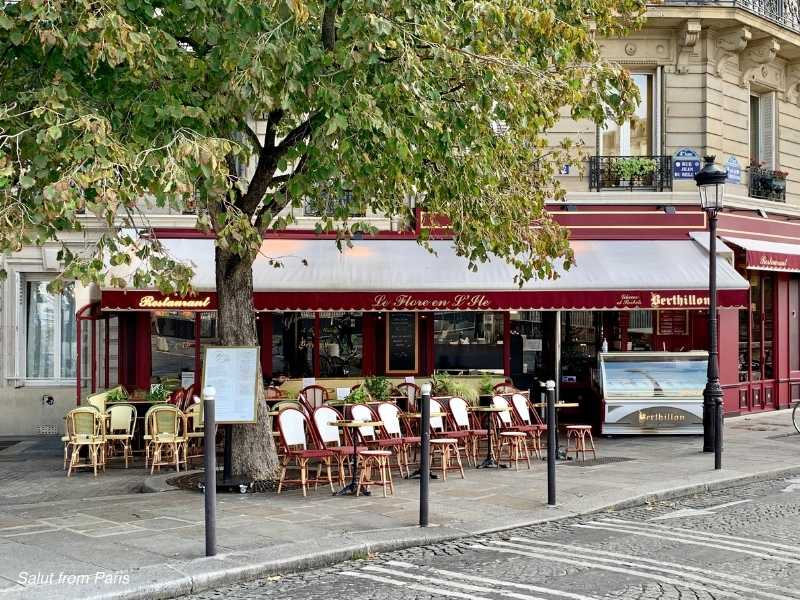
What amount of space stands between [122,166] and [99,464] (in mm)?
6556

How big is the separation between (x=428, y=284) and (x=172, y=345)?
5.11 m

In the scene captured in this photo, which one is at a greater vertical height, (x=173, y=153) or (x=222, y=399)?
(x=173, y=153)

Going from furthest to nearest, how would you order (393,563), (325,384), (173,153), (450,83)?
(325,384), (450,83), (173,153), (393,563)

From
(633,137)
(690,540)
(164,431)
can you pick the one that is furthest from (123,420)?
(633,137)

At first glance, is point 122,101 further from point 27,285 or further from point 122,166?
point 27,285

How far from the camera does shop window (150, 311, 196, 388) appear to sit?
17828mm

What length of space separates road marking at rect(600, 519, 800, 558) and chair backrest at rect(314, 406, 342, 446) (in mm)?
3547

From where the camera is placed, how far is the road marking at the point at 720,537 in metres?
8.46

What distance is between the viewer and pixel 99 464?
544 inches

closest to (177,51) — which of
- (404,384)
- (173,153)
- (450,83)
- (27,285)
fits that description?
(173,153)

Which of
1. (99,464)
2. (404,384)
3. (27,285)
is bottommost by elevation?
(99,464)

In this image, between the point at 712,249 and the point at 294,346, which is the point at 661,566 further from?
the point at 294,346

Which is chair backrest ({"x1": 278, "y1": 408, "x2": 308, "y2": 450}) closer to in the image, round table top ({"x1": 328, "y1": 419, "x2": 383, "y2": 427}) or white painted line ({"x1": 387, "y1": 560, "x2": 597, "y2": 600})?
round table top ({"x1": 328, "y1": 419, "x2": 383, "y2": 427})

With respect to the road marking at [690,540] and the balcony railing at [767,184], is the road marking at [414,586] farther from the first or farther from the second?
the balcony railing at [767,184]
